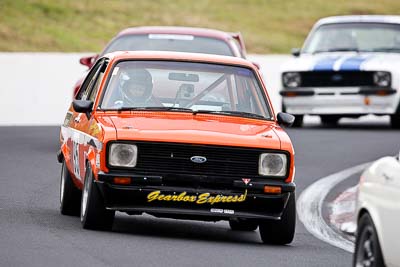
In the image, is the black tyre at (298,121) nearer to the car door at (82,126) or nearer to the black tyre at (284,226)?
the car door at (82,126)

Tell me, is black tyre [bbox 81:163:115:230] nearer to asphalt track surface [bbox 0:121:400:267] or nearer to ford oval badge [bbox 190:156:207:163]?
asphalt track surface [bbox 0:121:400:267]

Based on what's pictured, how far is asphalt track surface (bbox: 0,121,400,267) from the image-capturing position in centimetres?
990

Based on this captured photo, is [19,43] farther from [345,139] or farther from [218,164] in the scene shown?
[218,164]

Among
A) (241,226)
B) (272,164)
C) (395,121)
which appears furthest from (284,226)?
(395,121)

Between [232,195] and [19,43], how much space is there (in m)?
29.2

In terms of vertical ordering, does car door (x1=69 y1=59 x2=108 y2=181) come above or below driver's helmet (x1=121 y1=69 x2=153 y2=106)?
below

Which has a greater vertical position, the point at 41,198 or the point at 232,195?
the point at 232,195

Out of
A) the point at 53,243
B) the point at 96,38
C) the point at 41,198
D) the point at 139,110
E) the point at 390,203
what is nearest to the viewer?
the point at 390,203

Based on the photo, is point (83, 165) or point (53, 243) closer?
point (53, 243)

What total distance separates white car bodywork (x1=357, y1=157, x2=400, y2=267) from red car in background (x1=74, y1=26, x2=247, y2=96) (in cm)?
1010

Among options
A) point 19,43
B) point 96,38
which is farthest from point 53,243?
point 96,38

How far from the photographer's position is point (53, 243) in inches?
412

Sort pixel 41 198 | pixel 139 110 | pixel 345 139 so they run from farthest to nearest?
pixel 345 139
pixel 41 198
pixel 139 110

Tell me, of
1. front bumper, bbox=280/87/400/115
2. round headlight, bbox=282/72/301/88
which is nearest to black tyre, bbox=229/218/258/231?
front bumper, bbox=280/87/400/115
